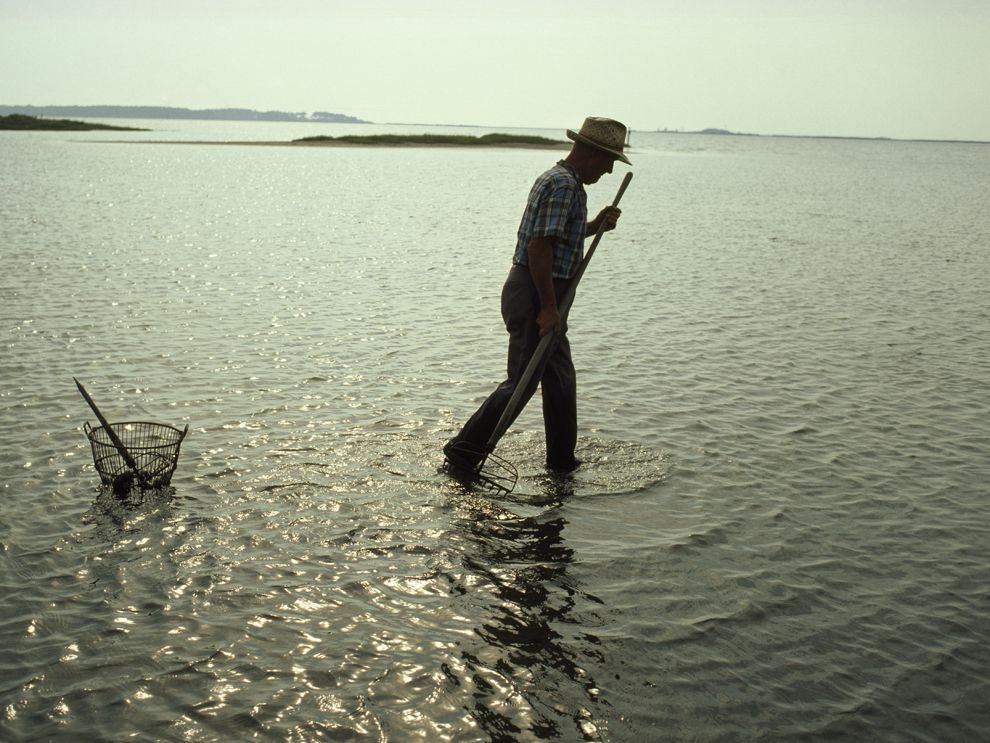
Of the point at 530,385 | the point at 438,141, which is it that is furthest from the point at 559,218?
the point at 438,141

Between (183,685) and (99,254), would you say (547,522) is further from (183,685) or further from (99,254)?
(99,254)

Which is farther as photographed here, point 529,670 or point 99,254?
point 99,254

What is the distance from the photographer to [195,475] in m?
8.12

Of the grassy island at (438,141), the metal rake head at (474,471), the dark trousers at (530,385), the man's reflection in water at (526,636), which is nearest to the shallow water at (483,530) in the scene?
the man's reflection in water at (526,636)

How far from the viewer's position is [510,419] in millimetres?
7941

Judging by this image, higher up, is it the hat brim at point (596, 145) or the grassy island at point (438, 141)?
the hat brim at point (596, 145)

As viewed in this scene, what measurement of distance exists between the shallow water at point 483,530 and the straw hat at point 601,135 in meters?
2.85

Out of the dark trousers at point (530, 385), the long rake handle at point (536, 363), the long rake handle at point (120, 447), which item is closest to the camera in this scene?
the long rake handle at point (120, 447)

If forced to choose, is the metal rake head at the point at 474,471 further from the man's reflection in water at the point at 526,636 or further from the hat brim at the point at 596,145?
the hat brim at the point at 596,145

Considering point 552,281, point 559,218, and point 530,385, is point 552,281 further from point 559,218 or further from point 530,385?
point 530,385

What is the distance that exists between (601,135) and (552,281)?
1.21m

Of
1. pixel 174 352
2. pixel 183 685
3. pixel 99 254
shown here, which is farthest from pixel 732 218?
pixel 183 685

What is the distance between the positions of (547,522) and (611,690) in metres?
2.27

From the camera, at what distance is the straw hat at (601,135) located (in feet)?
24.2
